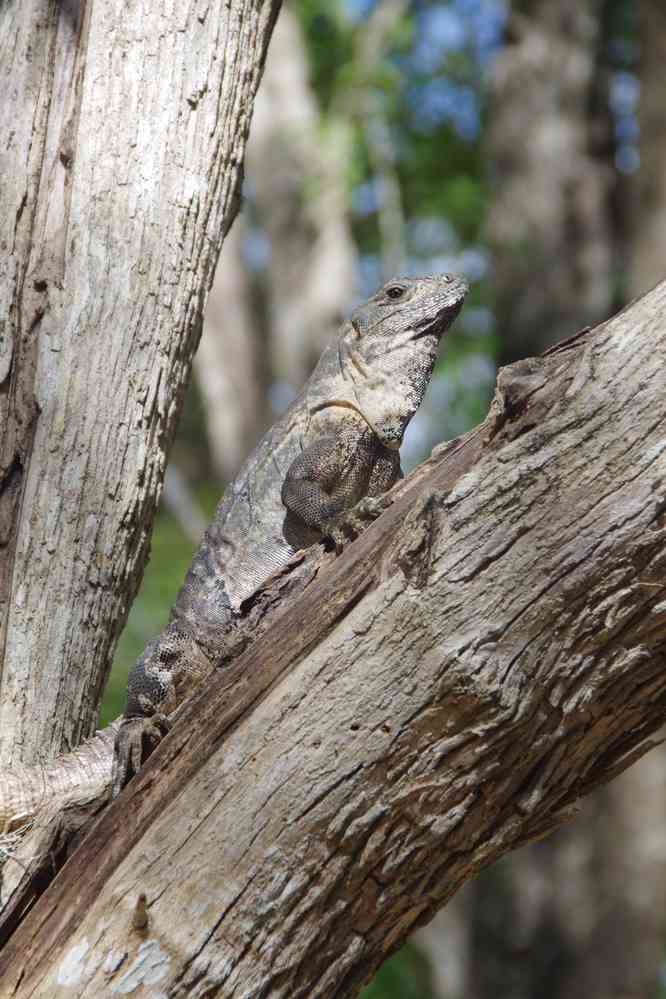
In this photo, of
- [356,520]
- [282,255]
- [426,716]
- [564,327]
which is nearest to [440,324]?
[356,520]

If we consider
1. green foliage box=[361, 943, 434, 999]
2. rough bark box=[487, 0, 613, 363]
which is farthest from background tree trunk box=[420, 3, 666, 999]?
green foliage box=[361, 943, 434, 999]

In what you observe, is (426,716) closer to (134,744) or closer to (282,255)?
(134,744)

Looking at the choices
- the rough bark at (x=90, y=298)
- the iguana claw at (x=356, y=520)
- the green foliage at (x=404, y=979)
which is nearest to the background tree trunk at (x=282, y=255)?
the green foliage at (x=404, y=979)

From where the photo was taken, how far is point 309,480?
15.9 ft

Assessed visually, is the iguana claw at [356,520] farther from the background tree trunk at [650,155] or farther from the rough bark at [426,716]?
the background tree trunk at [650,155]

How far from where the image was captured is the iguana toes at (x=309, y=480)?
174 inches

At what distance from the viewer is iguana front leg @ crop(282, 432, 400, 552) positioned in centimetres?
471

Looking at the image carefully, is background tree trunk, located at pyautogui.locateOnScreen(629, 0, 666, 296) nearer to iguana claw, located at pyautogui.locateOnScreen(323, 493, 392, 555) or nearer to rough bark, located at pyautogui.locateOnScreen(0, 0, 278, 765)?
rough bark, located at pyautogui.locateOnScreen(0, 0, 278, 765)

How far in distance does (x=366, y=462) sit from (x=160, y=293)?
1221 mm

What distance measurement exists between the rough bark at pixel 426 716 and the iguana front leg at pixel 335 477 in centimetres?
113

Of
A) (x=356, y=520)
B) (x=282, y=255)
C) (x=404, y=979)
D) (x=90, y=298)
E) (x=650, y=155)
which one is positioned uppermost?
(x=282, y=255)

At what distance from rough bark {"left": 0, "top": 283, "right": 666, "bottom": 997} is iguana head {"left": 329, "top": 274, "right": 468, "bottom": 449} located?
6.42 feet

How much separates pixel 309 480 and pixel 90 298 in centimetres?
114

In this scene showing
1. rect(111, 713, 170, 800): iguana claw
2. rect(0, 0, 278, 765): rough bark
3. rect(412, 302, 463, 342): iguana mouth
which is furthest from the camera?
rect(412, 302, 463, 342): iguana mouth
